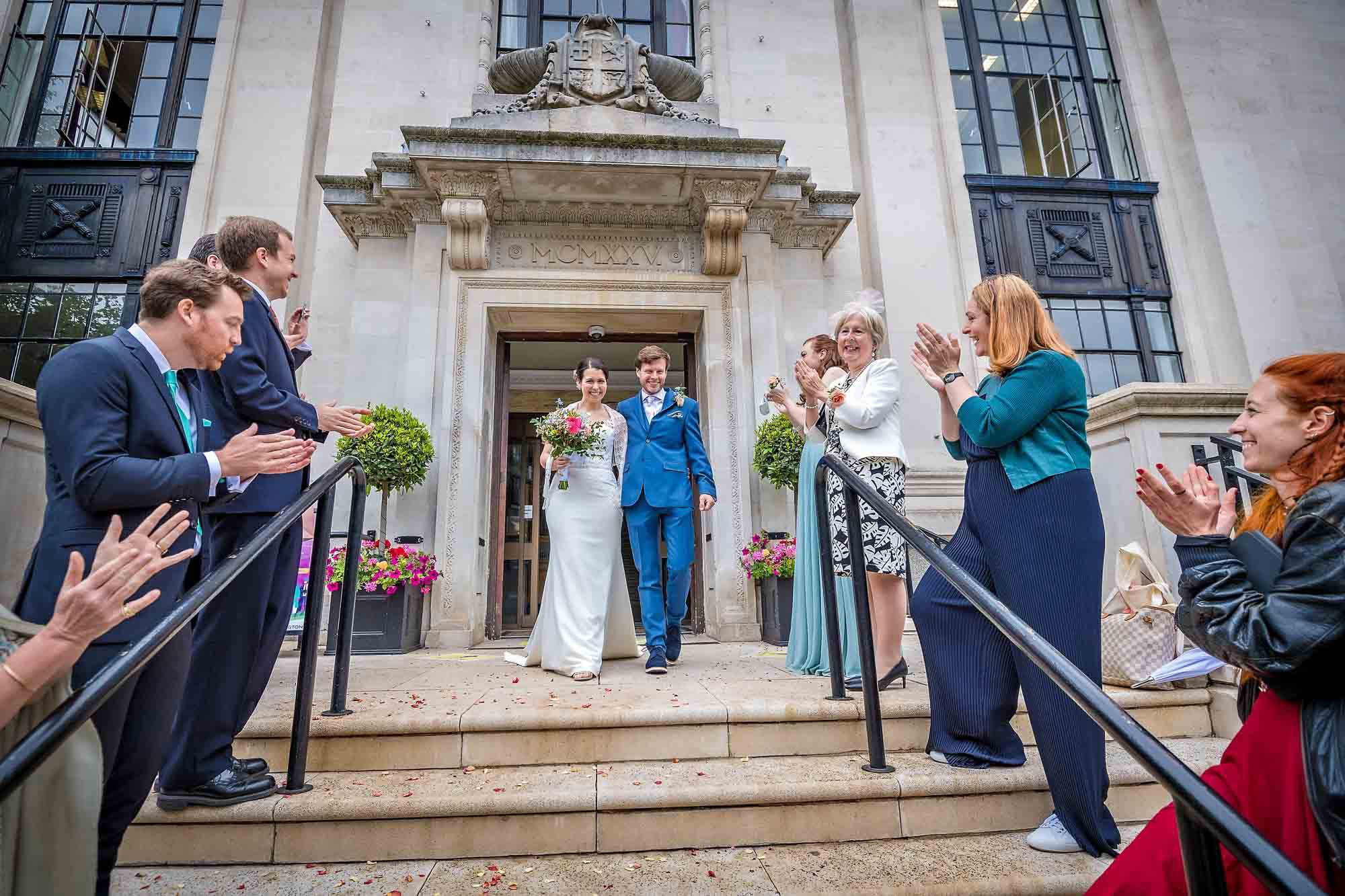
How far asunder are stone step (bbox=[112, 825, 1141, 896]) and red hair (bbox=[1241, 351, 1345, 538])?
1.32m

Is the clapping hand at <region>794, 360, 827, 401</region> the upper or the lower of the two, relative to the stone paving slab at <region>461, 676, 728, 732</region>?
upper

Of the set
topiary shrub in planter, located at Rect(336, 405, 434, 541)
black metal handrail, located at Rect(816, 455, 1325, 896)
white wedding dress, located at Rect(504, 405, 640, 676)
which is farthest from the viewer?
topiary shrub in planter, located at Rect(336, 405, 434, 541)

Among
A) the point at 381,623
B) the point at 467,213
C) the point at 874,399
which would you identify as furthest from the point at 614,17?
the point at 381,623

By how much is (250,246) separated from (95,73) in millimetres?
8222

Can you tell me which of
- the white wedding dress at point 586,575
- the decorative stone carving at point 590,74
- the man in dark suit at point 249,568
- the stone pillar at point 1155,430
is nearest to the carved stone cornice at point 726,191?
the decorative stone carving at point 590,74

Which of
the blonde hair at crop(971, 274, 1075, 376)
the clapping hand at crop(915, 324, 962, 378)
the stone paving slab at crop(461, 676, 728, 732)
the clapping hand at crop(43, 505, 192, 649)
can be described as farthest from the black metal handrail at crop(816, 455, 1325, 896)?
the clapping hand at crop(43, 505, 192, 649)

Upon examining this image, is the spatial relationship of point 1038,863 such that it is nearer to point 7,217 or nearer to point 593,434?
point 593,434

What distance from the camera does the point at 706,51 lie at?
8172mm

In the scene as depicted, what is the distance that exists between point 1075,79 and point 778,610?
28.0 ft

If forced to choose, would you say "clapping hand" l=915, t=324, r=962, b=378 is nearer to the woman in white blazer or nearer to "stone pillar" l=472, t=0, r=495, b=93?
the woman in white blazer

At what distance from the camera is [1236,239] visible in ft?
26.9

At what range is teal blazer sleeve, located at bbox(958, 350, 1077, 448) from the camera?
7.61 ft

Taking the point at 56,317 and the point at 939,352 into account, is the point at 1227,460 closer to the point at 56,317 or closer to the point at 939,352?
the point at 939,352

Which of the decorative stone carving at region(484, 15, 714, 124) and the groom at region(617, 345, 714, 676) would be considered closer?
the groom at region(617, 345, 714, 676)
